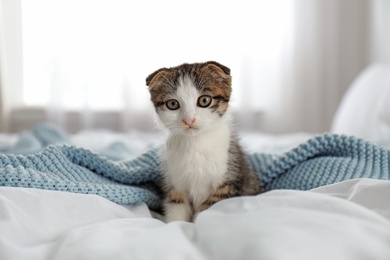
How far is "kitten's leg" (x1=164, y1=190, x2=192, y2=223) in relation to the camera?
2.82ft

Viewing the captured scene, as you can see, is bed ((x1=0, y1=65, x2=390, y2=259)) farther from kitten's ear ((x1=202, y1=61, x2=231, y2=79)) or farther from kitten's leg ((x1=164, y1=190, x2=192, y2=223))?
kitten's ear ((x1=202, y1=61, x2=231, y2=79))

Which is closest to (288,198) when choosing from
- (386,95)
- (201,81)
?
(201,81)

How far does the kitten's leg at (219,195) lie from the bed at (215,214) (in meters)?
0.11

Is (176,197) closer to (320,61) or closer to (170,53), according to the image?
(170,53)

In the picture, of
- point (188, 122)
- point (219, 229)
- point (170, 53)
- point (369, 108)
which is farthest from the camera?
point (170, 53)

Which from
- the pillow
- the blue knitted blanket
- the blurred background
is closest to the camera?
the blue knitted blanket

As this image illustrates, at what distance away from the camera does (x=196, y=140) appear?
0.86m

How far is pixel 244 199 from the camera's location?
0.69 metres

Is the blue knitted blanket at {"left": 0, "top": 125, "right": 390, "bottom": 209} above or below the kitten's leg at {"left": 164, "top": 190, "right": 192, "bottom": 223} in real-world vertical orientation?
above

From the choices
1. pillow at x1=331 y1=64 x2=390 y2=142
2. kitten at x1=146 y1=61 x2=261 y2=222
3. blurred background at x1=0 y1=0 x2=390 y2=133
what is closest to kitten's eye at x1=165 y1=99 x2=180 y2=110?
kitten at x1=146 y1=61 x2=261 y2=222

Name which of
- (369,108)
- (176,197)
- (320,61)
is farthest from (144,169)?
(320,61)

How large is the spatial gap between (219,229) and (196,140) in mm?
288

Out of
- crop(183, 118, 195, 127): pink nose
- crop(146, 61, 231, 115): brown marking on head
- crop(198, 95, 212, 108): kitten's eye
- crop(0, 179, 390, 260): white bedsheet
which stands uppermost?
crop(146, 61, 231, 115): brown marking on head

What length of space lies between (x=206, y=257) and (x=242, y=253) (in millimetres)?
51
